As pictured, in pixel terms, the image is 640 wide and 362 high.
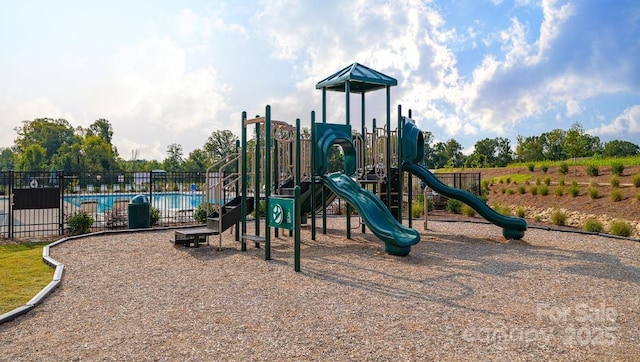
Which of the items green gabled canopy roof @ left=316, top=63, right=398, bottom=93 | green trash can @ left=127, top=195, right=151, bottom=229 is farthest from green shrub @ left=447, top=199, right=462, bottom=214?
green trash can @ left=127, top=195, right=151, bottom=229

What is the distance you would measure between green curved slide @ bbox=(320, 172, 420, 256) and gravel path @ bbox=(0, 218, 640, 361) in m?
0.30

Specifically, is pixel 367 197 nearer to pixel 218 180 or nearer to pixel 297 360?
pixel 218 180

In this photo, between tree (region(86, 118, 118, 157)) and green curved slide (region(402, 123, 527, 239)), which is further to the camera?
tree (region(86, 118, 118, 157))

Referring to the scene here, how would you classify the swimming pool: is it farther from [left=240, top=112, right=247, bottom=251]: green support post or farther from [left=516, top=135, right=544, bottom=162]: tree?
[left=516, top=135, right=544, bottom=162]: tree

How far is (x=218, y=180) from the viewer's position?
947 cm

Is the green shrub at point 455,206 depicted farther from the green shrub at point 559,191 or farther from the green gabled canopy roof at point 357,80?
the green gabled canopy roof at point 357,80

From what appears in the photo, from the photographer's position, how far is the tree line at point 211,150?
4365 cm

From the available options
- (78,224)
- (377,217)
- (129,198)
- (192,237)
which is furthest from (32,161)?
(377,217)

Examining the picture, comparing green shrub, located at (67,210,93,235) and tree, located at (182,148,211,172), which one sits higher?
tree, located at (182,148,211,172)

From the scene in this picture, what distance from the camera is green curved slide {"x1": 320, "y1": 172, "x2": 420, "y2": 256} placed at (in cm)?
834

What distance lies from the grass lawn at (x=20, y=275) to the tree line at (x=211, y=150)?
30209 mm

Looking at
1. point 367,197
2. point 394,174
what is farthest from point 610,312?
point 394,174

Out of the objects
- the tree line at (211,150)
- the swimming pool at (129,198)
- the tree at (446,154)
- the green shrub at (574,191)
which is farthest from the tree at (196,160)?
the green shrub at (574,191)

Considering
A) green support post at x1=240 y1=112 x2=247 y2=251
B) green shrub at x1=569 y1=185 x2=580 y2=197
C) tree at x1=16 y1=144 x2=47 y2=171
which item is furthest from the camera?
tree at x1=16 y1=144 x2=47 y2=171
